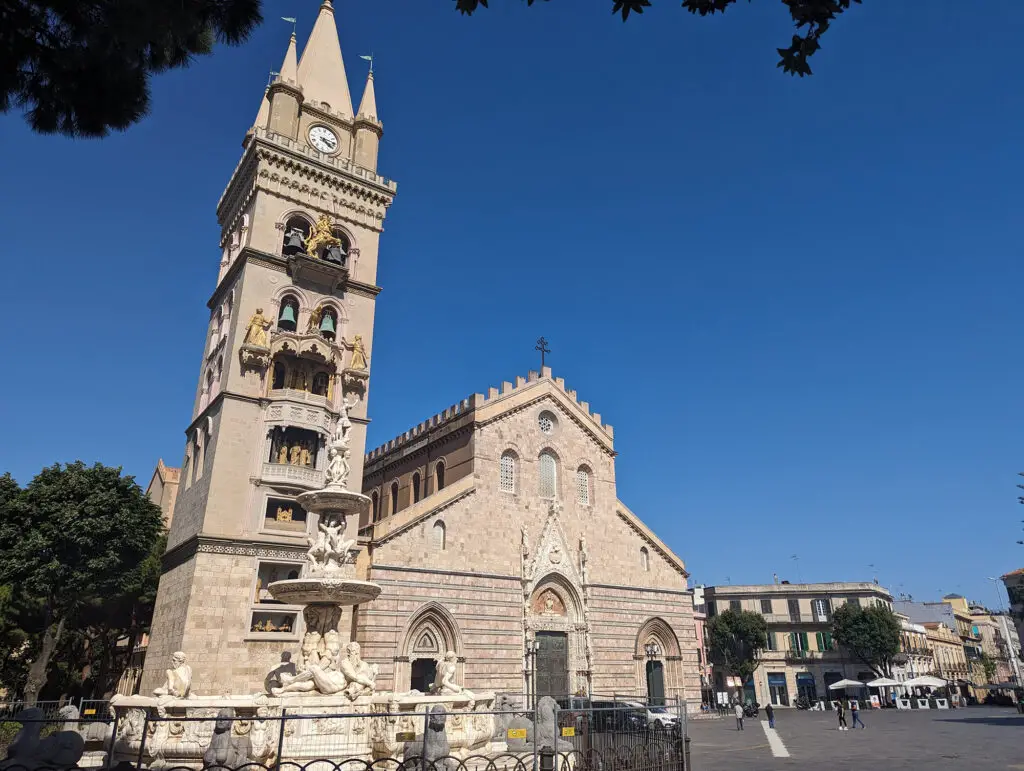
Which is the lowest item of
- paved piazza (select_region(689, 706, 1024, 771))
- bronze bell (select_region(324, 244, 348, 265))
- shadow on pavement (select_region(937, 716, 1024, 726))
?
paved piazza (select_region(689, 706, 1024, 771))

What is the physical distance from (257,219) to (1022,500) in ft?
130

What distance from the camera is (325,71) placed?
37.6m

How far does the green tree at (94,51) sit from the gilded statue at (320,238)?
23.8m

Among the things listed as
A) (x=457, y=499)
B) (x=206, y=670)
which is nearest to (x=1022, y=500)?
(x=457, y=499)

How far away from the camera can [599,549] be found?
37.8 m

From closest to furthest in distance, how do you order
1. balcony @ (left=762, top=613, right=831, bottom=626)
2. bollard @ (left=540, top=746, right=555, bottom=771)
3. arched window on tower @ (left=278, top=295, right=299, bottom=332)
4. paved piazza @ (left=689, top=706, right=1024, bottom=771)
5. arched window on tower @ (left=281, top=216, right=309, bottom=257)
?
bollard @ (left=540, top=746, right=555, bottom=771), paved piazza @ (left=689, top=706, right=1024, bottom=771), arched window on tower @ (left=278, top=295, right=299, bottom=332), arched window on tower @ (left=281, top=216, right=309, bottom=257), balcony @ (left=762, top=613, right=831, bottom=626)

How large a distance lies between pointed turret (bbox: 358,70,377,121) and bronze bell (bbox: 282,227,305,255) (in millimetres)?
8721

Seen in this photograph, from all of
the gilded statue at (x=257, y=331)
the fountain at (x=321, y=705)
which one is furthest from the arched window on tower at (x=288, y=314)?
the fountain at (x=321, y=705)

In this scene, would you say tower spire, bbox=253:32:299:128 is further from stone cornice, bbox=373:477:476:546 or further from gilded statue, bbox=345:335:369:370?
stone cornice, bbox=373:477:476:546

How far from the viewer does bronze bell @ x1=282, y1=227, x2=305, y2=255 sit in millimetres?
32062

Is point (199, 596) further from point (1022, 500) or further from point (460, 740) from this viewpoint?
point (1022, 500)

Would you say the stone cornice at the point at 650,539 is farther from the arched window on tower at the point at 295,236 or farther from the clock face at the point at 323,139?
the clock face at the point at 323,139

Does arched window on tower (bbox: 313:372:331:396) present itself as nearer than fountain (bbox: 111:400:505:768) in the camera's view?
No

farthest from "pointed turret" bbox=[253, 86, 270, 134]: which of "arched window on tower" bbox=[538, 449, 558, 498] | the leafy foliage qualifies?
the leafy foliage
